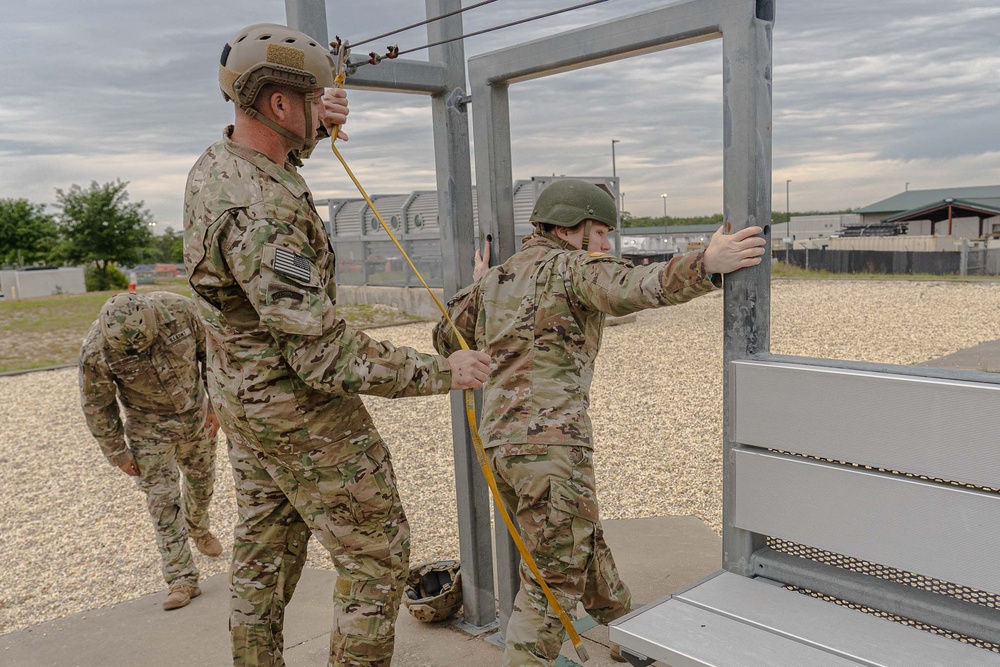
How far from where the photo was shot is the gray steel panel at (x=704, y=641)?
1.86 meters

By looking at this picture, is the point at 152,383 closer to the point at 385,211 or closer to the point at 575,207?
the point at 575,207

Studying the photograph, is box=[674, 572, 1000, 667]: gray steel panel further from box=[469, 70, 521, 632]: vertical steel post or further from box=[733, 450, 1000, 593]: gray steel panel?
box=[469, 70, 521, 632]: vertical steel post

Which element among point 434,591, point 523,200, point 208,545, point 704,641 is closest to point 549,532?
point 704,641

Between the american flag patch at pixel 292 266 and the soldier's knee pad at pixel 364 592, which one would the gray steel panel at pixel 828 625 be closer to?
the soldier's knee pad at pixel 364 592

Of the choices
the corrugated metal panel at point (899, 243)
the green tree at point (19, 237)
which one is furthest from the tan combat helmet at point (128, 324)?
the green tree at point (19, 237)

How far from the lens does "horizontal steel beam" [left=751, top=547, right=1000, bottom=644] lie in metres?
1.92

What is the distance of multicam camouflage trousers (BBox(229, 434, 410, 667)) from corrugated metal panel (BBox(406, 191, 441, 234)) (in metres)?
15.0

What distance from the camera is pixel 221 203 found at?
2.27 metres

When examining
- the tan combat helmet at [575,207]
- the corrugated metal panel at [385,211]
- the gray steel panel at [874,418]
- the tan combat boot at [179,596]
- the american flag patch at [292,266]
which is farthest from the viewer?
the corrugated metal panel at [385,211]

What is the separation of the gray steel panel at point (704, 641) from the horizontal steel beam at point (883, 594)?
0.98ft

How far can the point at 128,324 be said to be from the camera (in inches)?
159

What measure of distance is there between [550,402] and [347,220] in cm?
1813

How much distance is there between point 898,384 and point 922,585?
55 cm

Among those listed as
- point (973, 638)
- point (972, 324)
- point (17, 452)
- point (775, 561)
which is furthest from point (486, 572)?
point (972, 324)
